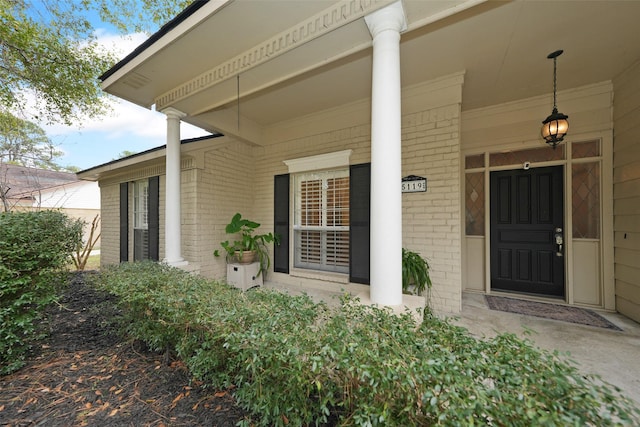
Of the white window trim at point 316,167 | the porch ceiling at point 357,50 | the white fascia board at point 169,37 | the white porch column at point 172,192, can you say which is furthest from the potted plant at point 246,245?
the white fascia board at point 169,37

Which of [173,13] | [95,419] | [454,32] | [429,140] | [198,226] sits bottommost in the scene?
[95,419]

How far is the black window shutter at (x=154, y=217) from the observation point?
489 centimetres

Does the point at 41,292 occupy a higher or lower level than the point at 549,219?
lower

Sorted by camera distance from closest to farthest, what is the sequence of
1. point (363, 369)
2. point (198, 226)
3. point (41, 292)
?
point (363, 369) → point (41, 292) → point (198, 226)

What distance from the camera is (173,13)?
515cm

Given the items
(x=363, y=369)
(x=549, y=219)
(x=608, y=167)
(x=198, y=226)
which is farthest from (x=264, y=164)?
(x=608, y=167)

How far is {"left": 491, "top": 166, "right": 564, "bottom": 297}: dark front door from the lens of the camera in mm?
3848

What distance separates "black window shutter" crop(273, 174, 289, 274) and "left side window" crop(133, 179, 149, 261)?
112 inches

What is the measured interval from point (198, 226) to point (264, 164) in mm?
1857

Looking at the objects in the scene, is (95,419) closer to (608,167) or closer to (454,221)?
(454,221)

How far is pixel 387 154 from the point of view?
2070 millimetres

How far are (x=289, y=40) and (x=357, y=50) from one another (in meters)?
0.67

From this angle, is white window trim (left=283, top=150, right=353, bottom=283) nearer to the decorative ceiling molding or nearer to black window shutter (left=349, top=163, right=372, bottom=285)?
black window shutter (left=349, top=163, right=372, bottom=285)

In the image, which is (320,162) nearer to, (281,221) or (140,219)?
(281,221)
